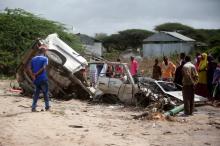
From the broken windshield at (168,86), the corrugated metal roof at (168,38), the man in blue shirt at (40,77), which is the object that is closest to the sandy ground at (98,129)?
the man in blue shirt at (40,77)

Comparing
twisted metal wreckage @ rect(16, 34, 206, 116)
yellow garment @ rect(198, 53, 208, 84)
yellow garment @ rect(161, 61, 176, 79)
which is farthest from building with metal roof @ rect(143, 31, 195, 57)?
twisted metal wreckage @ rect(16, 34, 206, 116)

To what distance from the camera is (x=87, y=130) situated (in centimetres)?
1054

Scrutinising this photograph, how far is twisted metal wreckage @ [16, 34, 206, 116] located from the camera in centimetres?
1493

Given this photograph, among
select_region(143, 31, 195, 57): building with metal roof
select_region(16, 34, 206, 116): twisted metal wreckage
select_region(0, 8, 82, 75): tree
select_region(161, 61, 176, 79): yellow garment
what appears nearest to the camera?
select_region(16, 34, 206, 116): twisted metal wreckage

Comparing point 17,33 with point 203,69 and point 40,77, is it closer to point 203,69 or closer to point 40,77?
point 203,69

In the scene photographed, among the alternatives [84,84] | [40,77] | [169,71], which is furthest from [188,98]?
[169,71]

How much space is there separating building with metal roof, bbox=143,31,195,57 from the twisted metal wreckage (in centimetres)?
5127

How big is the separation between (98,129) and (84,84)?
6.29 m

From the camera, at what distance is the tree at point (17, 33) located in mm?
29969

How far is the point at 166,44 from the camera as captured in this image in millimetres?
70688

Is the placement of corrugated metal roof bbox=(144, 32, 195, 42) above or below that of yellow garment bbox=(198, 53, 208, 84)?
above

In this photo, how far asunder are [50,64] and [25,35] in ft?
47.8

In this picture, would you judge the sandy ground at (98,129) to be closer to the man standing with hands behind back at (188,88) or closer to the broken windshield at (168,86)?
the man standing with hands behind back at (188,88)

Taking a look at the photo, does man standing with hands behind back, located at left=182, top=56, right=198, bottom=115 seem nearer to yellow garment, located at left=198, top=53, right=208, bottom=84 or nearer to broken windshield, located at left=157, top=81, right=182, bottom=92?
broken windshield, located at left=157, top=81, right=182, bottom=92
